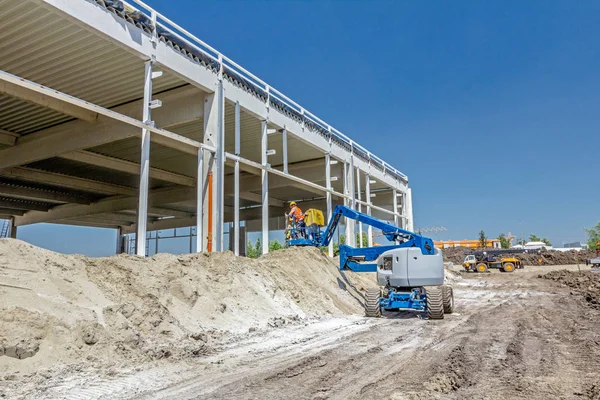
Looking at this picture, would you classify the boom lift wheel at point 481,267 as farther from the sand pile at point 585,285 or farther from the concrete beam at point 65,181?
the concrete beam at point 65,181

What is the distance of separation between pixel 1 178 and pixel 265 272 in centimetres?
1820

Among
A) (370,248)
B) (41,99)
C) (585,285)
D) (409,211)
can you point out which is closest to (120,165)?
(41,99)

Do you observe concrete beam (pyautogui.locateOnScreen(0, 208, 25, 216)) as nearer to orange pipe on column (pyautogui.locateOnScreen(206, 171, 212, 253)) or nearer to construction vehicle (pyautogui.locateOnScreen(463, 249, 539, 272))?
orange pipe on column (pyautogui.locateOnScreen(206, 171, 212, 253))

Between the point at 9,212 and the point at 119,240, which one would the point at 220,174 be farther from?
the point at 119,240

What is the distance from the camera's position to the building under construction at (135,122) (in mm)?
12508

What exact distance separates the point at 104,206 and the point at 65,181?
5332 mm

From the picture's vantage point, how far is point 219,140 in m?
15.7

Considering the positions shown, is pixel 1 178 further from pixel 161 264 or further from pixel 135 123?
pixel 161 264

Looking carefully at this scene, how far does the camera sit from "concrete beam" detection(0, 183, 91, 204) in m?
25.5

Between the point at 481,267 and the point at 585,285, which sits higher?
the point at 481,267

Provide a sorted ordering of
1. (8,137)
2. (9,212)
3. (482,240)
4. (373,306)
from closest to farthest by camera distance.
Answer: (373,306) → (8,137) → (9,212) → (482,240)

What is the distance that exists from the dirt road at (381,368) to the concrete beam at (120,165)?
1465 centimetres

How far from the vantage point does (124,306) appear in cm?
845

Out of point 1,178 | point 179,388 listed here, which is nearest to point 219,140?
point 179,388
